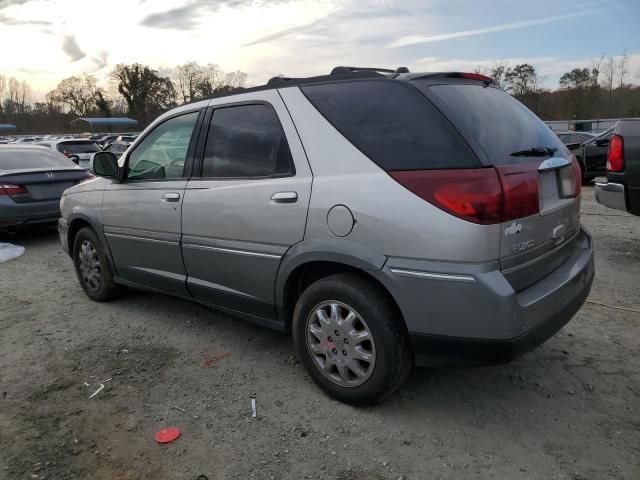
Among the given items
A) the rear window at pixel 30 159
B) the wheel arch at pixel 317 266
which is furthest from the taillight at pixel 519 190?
the rear window at pixel 30 159

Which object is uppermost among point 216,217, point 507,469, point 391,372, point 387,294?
point 216,217

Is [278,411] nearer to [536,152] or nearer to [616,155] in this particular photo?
[536,152]


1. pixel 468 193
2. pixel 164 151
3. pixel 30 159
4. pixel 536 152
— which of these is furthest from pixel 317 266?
pixel 30 159

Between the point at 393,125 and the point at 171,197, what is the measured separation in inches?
73.0

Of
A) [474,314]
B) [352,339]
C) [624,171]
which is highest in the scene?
[624,171]

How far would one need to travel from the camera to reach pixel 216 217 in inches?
133

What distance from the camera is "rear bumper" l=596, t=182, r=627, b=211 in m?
5.41

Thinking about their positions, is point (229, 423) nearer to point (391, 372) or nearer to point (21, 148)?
point (391, 372)

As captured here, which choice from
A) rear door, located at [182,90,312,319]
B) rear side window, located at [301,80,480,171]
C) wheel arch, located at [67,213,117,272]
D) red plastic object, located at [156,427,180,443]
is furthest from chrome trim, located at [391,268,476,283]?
wheel arch, located at [67,213,117,272]

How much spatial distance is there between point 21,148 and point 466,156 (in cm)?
829

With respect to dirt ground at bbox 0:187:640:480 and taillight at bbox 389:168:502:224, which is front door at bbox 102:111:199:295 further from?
taillight at bbox 389:168:502:224

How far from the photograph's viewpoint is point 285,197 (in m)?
2.95

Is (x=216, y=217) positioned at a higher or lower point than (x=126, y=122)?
lower

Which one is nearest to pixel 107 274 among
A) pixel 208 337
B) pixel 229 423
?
pixel 208 337
